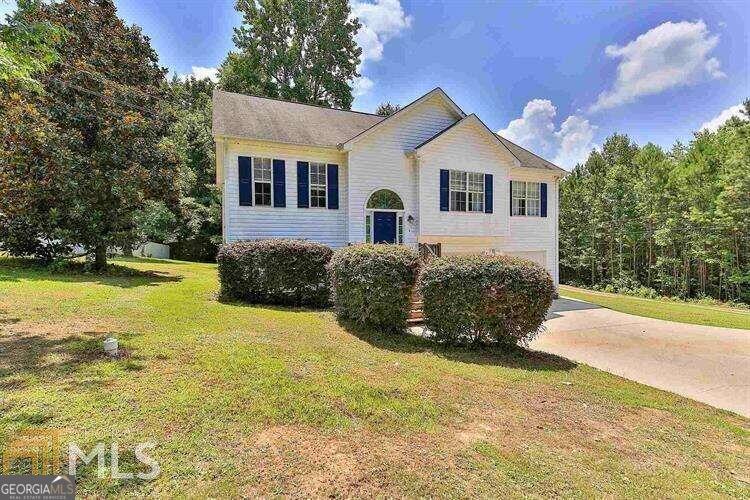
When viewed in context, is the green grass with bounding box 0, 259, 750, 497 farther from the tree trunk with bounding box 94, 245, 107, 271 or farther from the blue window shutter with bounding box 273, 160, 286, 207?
the tree trunk with bounding box 94, 245, 107, 271

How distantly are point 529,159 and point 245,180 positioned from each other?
13.3 meters

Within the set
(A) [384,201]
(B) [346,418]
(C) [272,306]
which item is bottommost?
(B) [346,418]

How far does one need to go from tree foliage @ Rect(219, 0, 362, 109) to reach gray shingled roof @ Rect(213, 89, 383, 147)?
58.7ft

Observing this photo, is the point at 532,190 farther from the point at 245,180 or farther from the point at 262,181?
the point at 245,180

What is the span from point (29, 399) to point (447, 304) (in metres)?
6.05

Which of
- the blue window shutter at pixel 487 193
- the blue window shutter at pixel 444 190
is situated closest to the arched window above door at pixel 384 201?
the blue window shutter at pixel 444 190

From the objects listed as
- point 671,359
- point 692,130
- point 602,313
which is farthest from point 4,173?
point 692,130

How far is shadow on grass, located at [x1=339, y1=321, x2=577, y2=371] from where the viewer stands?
21.4ft

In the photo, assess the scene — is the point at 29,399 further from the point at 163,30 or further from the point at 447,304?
the point at 163,30

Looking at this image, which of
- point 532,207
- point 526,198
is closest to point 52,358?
point 526,198

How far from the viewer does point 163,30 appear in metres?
17.2

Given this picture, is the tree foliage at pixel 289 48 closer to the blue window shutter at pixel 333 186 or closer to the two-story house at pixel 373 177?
the two-story house at pixel 373 177

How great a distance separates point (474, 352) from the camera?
7023mm

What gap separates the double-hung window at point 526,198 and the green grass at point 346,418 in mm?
11586
